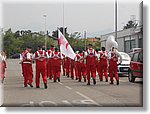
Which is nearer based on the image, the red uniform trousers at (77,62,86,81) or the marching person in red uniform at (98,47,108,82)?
the marching person in red uniform at (98,47,108,82)

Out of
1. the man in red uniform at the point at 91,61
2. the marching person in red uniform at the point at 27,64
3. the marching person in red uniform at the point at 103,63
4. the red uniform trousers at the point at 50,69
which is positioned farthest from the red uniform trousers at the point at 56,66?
the marching person in red uniform at the point at 27,64

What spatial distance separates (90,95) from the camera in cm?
1186

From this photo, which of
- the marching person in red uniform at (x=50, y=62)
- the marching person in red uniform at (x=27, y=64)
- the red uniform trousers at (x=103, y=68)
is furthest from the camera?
the red uniform trousers at (x=103, y=68)

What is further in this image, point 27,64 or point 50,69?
point 50,69

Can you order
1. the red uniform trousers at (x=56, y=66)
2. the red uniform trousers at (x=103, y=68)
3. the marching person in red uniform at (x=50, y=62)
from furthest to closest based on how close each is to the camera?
the red uniform trousers at (x=103, y=68), the red uniform trousers at (x=56, y=66), the marching person in red uniform at (x=50, y=62)

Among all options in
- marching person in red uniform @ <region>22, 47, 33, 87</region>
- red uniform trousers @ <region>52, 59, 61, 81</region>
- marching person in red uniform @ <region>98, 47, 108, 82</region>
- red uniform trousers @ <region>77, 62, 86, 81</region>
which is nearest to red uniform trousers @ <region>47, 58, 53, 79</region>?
red uniform trousers @ <region>52, 59, 61, 81</region>

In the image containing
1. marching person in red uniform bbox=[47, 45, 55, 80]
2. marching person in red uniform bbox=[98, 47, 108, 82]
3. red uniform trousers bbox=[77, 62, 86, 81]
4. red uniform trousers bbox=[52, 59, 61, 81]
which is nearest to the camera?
marching person in red uniform bbox=[47, 45, 55, 80]

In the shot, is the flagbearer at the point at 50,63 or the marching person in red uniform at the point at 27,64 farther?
the flagbearer at the point at 50,63

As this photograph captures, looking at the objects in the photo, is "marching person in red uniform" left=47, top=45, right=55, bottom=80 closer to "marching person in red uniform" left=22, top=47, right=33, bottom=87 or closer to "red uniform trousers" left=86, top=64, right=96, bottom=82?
"marching person in red uniform" left=22, top=47, right=33, bottom=87

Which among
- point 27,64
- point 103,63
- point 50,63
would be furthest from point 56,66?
point 27,64

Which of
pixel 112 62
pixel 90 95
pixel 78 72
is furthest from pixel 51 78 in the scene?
pixel 90 95

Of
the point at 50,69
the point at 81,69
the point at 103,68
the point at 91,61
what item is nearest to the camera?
the point at 91,61

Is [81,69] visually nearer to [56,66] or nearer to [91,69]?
[56,66]

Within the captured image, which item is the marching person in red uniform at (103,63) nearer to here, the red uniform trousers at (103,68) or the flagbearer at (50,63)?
the red uniform trousers at (103,68)
